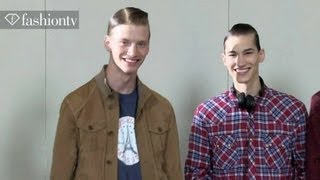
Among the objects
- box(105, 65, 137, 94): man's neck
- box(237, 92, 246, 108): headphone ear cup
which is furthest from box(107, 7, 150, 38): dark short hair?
box(237, 92, 246, 108): headphone ear cup

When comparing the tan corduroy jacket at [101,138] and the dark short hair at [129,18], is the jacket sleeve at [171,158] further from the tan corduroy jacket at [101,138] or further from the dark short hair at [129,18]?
the dark short hair at [129,18]

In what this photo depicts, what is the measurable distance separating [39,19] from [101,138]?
959 mm

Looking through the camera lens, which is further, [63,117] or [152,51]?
[152,51]

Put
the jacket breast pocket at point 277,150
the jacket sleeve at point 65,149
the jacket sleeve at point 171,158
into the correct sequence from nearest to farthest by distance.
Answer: the jacket sleeve at point 65,149, the jacket sleeve at point 171,158, the jacket breast pocket at point 277,150

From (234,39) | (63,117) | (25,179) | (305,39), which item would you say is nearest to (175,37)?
(234,39)

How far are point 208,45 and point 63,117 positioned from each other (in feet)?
3.29

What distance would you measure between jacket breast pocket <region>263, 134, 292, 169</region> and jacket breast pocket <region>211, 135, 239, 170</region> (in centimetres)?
14

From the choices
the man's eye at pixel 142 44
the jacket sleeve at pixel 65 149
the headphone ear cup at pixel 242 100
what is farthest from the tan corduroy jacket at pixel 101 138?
the headphone ear cup at pixel 242 100

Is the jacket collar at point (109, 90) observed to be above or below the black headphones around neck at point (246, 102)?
above

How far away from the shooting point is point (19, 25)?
2666mm

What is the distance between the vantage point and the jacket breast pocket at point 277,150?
7.18 ft

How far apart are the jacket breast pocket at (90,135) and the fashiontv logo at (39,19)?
83cm

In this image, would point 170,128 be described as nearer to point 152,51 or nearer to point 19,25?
point 152,51

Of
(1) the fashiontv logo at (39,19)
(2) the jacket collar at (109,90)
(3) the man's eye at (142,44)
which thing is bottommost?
(2) the jacket collar at (109,90)
